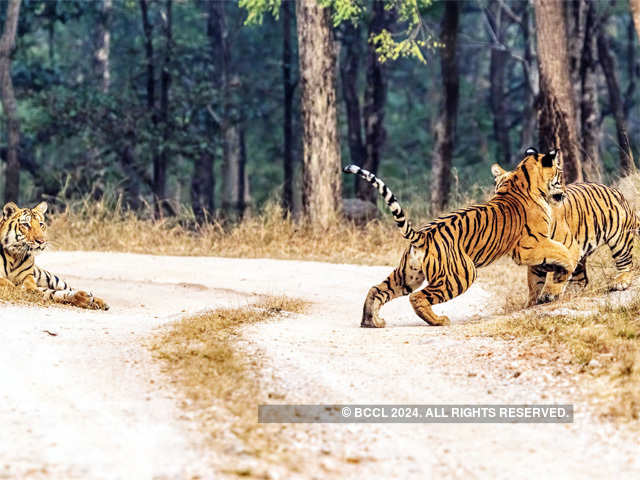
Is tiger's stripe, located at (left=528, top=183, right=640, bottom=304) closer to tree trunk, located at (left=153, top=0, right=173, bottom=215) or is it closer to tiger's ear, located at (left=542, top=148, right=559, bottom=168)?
tiger's ear, located at (left=542, top=148, right=559, bottom=168)

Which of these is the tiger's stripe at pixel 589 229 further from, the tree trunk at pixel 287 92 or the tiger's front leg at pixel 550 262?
the tree trunk at pixel 287 92

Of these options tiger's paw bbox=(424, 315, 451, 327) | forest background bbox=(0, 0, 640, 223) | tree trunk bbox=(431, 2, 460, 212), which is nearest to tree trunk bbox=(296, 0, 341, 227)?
forest background bbox=(0, 0, 640, 223)

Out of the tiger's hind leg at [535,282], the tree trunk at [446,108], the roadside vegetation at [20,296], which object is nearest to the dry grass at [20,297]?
the roadside vegetation at [20,296]

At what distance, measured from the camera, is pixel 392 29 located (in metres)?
26.2

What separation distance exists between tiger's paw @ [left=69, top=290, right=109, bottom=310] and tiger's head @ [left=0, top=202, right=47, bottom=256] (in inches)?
19.7

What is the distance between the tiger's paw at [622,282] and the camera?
8633 mm

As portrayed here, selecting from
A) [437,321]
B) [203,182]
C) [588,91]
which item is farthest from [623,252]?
[203,182]

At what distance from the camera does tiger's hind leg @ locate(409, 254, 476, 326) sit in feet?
25.4

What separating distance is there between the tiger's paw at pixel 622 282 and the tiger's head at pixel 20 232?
489cm

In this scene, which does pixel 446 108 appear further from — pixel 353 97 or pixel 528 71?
pixel 353 97

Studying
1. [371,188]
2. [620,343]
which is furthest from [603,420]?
[371,188]

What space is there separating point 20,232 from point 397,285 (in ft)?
10.8

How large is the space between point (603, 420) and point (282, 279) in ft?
21.7

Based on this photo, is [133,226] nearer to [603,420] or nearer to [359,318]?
[359,318]
